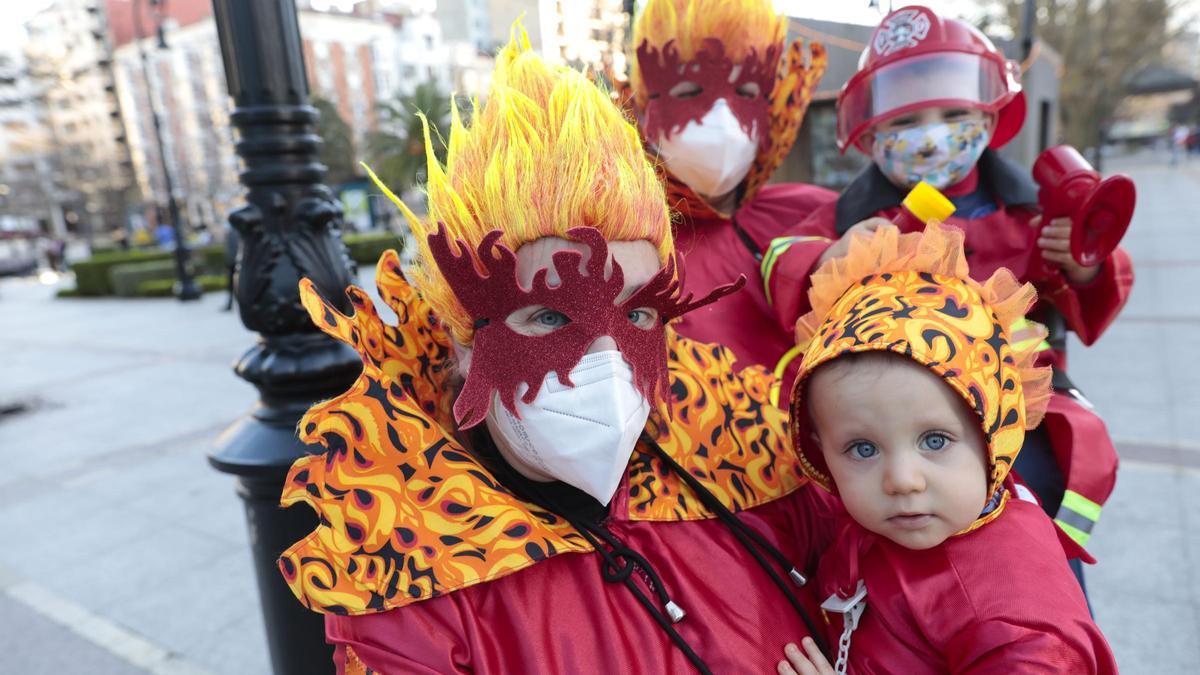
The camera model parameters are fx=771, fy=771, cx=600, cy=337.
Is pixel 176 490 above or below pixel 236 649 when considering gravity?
below

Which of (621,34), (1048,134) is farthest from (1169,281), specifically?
(621,34)

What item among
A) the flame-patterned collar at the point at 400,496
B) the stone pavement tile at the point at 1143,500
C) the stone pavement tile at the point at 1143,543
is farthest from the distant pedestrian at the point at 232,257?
the stone pavement tile at the point at 1143,500

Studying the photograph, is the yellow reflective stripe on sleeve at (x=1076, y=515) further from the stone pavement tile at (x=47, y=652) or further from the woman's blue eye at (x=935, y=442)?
the stone pavement tile at (x=47, y=652)

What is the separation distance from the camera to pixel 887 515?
121 centimetres

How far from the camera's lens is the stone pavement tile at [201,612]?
321 cm

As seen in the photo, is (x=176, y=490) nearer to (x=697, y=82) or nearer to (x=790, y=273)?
(x=697, y=82)

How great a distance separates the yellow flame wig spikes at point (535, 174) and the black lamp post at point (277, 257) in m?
0.88

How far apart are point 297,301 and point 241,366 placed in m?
0.26

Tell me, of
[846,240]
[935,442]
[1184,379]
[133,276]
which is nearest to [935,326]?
[935,442]

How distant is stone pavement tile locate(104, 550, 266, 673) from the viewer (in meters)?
3.21

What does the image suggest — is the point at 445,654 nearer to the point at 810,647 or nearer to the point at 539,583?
the point at 539,583

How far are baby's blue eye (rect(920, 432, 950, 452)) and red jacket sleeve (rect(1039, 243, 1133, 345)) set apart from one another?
0.85 meters

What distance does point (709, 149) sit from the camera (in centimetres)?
189

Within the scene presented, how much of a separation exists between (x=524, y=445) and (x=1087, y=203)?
1270 mm
